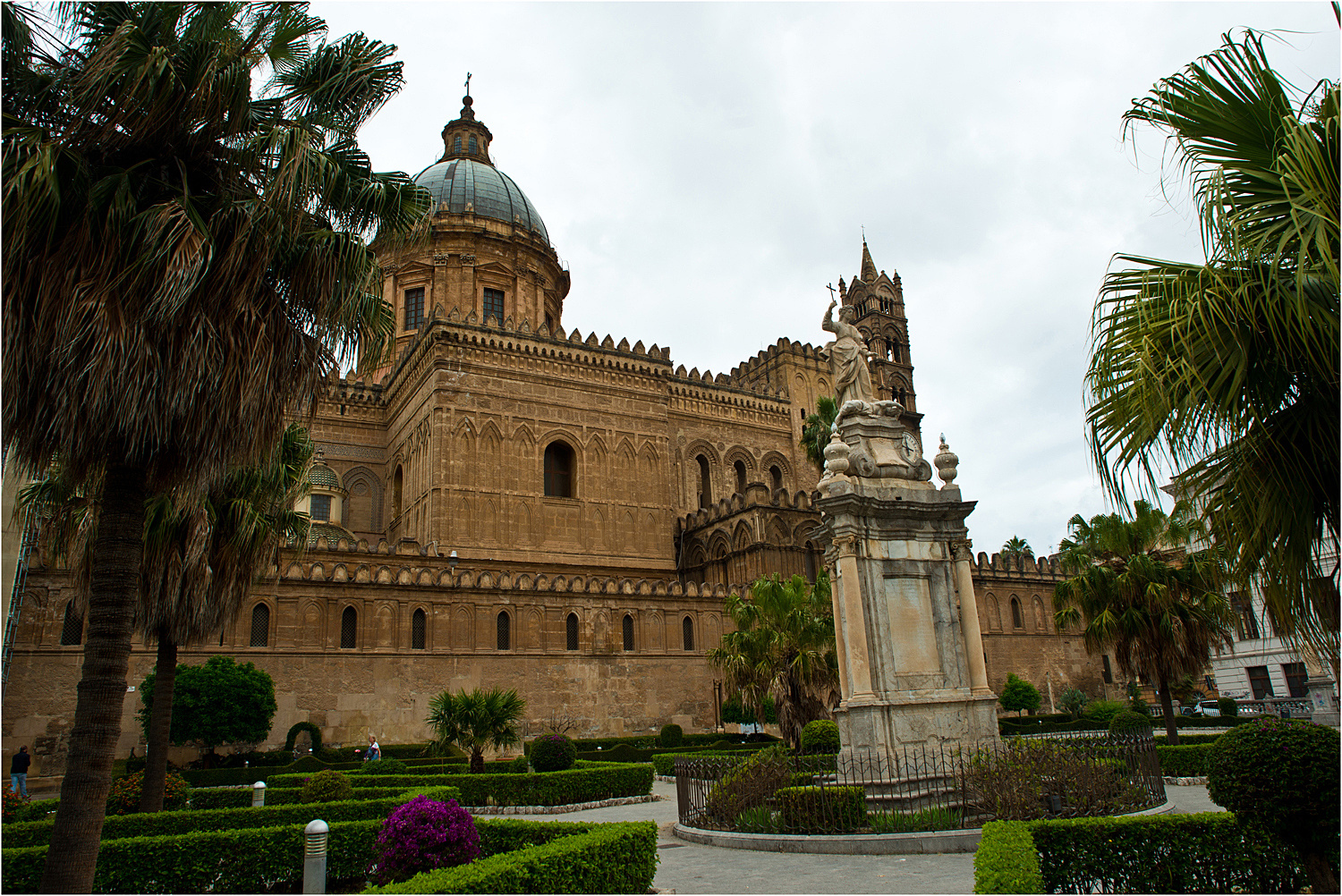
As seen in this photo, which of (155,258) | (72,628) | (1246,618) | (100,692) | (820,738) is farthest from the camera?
(72,628)

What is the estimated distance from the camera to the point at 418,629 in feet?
88.4

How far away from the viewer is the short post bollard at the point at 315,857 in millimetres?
7363

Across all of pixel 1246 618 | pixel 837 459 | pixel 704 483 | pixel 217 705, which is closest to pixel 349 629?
pixel 217 705

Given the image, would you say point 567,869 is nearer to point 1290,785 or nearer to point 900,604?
point 1290,785

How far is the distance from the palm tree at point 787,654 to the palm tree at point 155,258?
14.3 m

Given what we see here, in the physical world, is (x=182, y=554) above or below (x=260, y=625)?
below

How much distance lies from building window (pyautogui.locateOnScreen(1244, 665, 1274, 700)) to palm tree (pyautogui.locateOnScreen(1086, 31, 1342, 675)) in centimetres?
3532

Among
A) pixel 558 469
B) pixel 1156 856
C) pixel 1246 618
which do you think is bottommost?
pixel 1156 856

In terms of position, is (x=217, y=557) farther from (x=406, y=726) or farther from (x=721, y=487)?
(x=721, y=487)

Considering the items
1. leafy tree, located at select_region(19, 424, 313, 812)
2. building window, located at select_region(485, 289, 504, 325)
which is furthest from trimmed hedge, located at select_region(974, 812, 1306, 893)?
building window, located at select_region(485, 289, 504, 325)

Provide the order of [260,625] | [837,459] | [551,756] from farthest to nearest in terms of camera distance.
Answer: [260,625] → [551,756] → [837,459]

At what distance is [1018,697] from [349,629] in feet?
82.2

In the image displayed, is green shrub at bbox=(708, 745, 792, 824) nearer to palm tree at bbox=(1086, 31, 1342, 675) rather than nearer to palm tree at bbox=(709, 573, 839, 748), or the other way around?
palm tree at bbox=(1086, 31, 1342, 675)

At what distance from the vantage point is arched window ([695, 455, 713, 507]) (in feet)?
142
